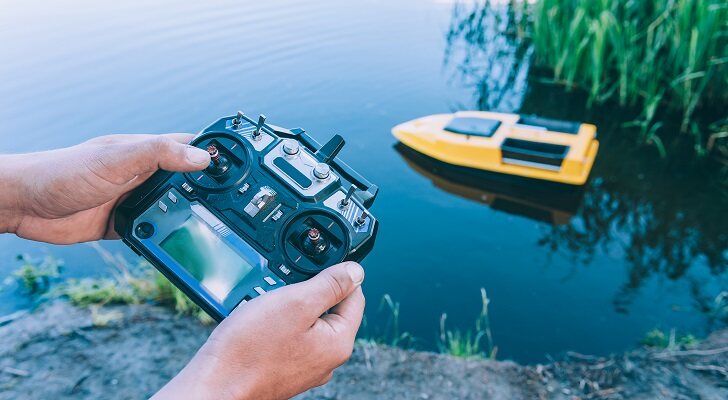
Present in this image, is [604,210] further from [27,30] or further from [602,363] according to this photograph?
[27,30]

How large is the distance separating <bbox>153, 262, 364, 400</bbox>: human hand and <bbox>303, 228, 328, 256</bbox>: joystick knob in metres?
0.10

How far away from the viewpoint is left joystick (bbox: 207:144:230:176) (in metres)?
1.70

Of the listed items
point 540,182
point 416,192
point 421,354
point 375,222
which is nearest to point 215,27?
point 416,192

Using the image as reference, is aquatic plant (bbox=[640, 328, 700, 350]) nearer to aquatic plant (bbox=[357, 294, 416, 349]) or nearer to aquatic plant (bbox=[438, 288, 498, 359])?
aquatic plant (bbox=[438, 288, 498, 359])

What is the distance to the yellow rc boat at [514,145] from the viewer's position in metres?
4.88

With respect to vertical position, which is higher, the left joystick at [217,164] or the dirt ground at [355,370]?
the left joystick at [217,164]

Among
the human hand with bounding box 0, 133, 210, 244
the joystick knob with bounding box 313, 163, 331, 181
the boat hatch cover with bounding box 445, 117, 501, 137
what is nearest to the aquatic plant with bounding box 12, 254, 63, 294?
the human hand with bounding box 0, 133, 210, 244

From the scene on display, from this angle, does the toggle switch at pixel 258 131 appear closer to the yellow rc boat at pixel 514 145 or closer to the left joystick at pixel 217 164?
the left joystick at pixel 217 164

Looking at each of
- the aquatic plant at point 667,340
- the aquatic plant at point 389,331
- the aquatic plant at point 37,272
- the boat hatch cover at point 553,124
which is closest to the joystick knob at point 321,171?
the aquatic plant at point 389,331

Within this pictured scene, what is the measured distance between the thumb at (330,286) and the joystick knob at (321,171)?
0.31 metres

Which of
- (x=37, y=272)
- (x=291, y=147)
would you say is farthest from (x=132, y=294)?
(x=291, y=147)

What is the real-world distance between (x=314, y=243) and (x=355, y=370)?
1428 mm

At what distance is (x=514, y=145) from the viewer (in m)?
5.13

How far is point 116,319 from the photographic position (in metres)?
3.07
